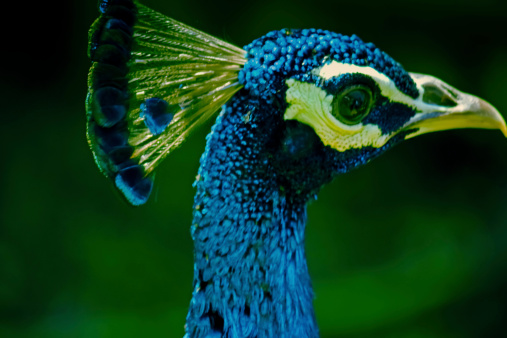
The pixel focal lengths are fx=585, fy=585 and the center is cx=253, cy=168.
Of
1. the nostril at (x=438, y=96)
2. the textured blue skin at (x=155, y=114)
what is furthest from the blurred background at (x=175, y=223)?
the textured blue skin at (x=155, y=114)

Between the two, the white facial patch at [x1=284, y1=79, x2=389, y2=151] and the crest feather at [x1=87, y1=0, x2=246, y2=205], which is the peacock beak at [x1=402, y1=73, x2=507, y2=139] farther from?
the crest feather at [x1=87, y1=0, x2=246, y2=205]

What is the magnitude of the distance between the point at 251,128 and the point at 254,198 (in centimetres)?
12

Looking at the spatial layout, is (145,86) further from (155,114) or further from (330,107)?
(330,107)

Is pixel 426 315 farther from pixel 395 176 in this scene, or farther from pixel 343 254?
pixel 395 176

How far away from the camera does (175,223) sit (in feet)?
7.79

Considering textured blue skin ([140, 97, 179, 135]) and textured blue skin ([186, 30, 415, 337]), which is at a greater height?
textured blue skin ([140, 97, 179, 135])

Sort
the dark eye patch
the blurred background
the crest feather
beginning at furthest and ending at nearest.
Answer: the blurred background, the dark eye patch, the crest feather

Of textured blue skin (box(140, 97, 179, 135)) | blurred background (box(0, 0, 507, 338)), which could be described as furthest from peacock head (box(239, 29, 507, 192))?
blurred background (box(0, 0, 507, 338))

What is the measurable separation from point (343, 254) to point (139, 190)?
5.53ft

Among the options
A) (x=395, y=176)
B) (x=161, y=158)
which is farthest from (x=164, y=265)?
(x=161, y=158)

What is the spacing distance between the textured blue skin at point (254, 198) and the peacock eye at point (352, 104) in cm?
3

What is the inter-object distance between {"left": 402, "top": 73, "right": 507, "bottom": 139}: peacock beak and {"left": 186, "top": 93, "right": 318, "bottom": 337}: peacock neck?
28 cm

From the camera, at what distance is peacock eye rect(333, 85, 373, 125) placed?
38.2 inches

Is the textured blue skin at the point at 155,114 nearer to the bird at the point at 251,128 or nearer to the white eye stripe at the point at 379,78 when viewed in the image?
the bird at the point at 251,128
